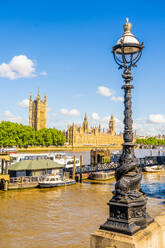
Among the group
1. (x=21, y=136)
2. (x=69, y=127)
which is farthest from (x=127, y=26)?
(x=69, y=127)

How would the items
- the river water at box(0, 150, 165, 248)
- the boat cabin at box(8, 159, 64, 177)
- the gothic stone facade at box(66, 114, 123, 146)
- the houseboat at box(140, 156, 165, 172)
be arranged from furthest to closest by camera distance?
the gothic stone facade at box(66, 114, 123, 146) < the houseboat at box(140, 156, 165, 172) < the boat cabin at box(8, 159, 64, 177) < the river water at box(0, 150, 165, 248)

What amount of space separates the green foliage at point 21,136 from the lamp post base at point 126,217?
95615 millimetres

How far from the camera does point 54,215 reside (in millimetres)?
19453

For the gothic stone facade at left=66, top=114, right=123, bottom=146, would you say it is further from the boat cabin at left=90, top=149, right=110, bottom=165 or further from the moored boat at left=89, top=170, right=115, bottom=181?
the moored boat at left=89, top=170, right=115, bottom=181

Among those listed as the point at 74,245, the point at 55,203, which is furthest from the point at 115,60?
the point at 55,203

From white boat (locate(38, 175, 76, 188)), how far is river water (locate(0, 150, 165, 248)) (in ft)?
3.25

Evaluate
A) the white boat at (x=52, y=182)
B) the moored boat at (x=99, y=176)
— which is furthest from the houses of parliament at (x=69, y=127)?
the white boat at (x=52, y=182)

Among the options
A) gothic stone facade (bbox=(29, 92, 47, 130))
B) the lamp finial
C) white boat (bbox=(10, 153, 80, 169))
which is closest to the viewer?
the lamp finial

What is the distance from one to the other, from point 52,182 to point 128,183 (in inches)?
1047

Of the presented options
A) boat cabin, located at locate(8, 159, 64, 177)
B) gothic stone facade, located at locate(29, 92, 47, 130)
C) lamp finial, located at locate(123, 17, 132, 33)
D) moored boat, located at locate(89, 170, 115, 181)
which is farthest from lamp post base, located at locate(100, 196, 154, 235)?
gothic stone facade, located at locate(29, 92, 47, 130)

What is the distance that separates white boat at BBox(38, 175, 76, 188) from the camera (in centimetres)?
3052

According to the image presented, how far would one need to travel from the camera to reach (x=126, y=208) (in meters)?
5.20

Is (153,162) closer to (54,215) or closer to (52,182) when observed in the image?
(52,182)

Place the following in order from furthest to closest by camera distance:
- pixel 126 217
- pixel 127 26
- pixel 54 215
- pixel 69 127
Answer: pixel 69 127
pixel 54 215
pixel 127 26
pixel 126 217
